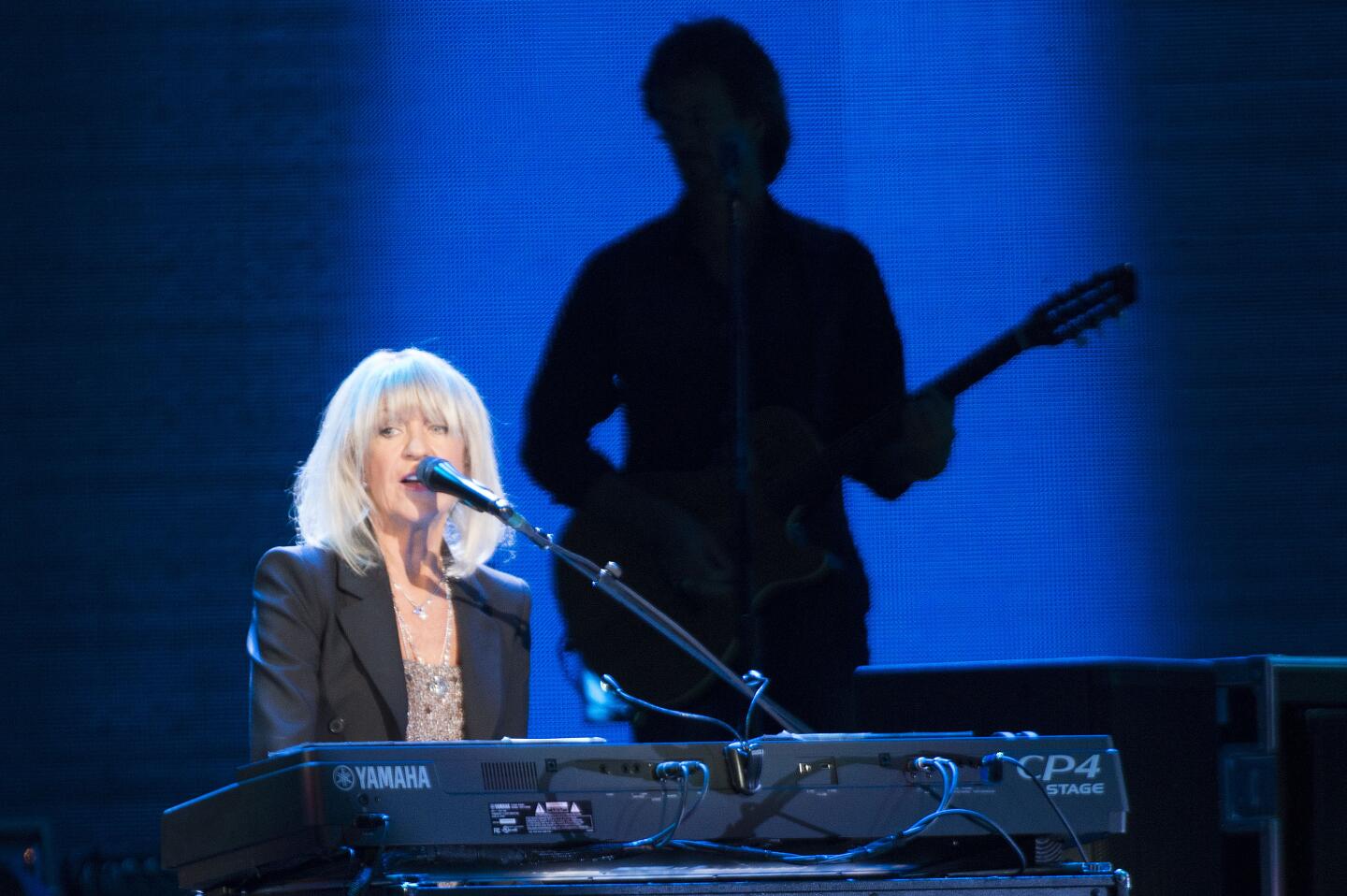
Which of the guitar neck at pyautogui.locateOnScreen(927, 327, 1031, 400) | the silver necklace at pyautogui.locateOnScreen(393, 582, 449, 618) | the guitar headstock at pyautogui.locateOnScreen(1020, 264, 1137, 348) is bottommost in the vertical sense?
the silver necklace at pyautogui.locateOnScreen(393, 582, 449, 618)

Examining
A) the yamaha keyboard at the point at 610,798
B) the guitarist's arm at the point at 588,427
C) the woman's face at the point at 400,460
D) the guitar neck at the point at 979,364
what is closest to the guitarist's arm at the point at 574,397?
the guitarist's arm at the point at 588,427

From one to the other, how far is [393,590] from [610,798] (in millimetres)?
1151

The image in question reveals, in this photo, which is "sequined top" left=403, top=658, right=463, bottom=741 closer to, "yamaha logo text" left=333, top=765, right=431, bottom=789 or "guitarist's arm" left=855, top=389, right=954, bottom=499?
"yamaha logo text" left=333, top=765, right=431, bottom=789

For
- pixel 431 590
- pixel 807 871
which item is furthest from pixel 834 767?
pixel 431 590

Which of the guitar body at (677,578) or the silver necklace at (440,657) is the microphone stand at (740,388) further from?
the silver necklace at (440,657)

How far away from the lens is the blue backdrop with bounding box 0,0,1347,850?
139 inches

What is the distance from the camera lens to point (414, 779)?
1.61 meters

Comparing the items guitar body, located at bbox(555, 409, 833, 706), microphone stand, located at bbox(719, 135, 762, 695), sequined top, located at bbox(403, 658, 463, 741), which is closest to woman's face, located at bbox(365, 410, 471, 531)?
sequined top, located at bbox(403, 658, 463, 741)

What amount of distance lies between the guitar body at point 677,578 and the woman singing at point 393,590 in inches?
21.9

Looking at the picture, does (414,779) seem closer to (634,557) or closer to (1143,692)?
(1143,692)

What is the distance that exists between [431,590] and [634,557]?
2.50 feet

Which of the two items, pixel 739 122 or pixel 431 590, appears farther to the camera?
pixel 739 122

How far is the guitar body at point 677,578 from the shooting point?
11.2 feet

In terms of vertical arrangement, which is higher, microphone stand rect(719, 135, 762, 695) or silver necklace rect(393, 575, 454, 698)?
microphone stand rect(719, 135, 762, 695)
